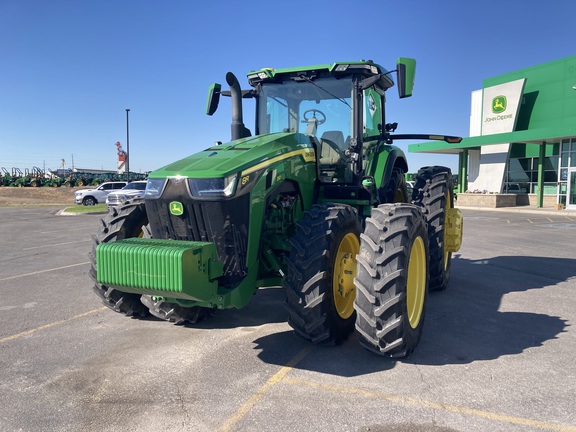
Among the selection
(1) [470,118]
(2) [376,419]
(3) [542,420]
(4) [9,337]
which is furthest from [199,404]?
(1) [470,118]

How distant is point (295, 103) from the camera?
5.78 metres

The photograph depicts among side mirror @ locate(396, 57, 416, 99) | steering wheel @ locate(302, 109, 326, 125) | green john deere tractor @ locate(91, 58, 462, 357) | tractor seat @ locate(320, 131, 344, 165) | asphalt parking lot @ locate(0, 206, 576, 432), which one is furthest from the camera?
steering wheel @ locate(302, 109, 326, 125)

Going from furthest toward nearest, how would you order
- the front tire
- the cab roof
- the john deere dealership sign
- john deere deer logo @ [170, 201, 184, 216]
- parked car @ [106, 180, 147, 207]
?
the front tire
the john deere dealership sign
parked car @ [106, 180, 147, 207]
the cab roof
john deere deer logo @ [170, 201, 184, 216]

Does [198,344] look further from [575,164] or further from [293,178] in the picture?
[575,164]

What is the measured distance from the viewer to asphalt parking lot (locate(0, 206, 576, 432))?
10.1 ft

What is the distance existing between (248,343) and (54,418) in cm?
184

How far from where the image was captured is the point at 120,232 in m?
4.75

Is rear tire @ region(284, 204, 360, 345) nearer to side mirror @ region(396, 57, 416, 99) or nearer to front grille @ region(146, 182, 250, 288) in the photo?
front grille @ region(146, 182, 250, 288)

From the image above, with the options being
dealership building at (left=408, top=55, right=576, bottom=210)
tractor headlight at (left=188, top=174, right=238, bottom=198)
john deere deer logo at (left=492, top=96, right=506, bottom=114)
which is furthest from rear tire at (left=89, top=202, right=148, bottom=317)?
john deere deer logo at (left=492, top=96, right=506, bottom=114)

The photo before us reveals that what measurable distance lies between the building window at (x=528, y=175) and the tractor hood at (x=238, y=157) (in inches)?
1113

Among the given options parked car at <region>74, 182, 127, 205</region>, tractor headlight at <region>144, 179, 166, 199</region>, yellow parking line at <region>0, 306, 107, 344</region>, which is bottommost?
yellow parking line at <region>0, 306, 107, 344</region>

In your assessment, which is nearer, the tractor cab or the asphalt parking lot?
the asphalt parking lot

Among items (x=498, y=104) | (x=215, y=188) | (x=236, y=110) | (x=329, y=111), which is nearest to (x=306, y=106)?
(x=329, y=111)

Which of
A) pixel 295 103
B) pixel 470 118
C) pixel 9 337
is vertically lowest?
pixel 9 337
